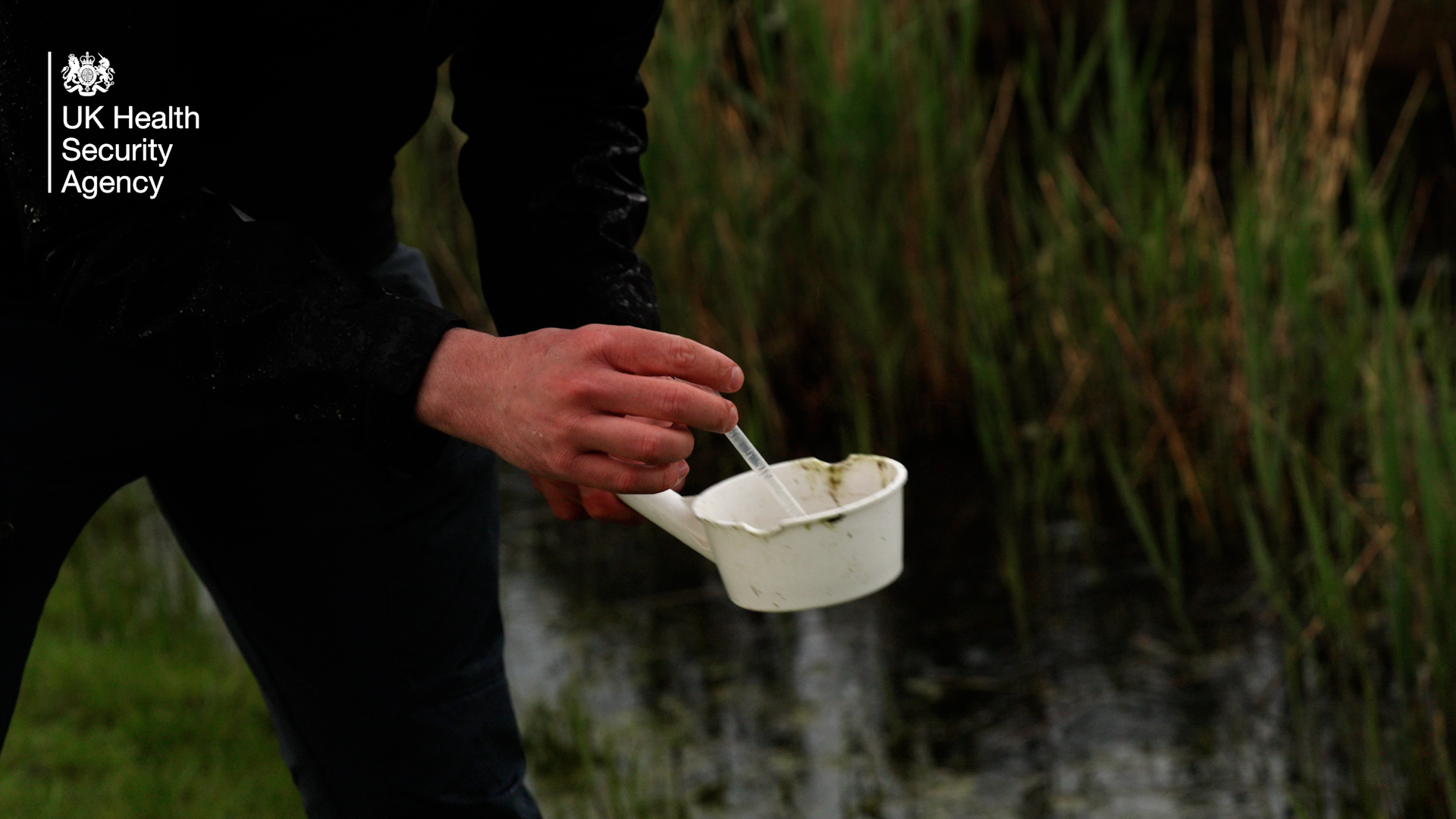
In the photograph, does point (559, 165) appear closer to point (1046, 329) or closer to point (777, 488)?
point (777, 488)

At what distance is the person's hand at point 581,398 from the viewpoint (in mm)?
1017

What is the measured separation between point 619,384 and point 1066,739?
141 cm

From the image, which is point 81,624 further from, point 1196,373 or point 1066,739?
point 1196,373

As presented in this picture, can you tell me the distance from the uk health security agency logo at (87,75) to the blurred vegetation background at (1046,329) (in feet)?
4.38

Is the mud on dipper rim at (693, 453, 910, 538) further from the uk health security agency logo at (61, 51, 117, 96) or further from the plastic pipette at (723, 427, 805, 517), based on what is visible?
the uk health security agency logo at (61, 51, 117, 96)

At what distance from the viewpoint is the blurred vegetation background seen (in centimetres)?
219

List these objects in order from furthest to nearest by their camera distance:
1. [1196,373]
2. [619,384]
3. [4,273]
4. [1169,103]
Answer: [1169,103], [1196,373], [4,273], [619,384]

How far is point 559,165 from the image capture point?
143 cm

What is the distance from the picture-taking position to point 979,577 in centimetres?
276

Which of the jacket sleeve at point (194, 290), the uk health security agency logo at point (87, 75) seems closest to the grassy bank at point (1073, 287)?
the jacket sleeve at point (194, 290)

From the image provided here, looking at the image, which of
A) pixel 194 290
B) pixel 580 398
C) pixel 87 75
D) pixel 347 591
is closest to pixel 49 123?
pixel 87 75

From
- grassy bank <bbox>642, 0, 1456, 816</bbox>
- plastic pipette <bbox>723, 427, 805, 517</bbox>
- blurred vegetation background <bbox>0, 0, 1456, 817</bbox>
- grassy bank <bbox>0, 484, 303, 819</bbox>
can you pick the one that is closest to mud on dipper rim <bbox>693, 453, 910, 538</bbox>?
plastic pipette <bbox>723, 427, 805, 517</bbox>

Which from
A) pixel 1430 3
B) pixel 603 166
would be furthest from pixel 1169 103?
pixel 603 166

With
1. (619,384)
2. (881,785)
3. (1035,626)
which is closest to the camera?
(619,384)
